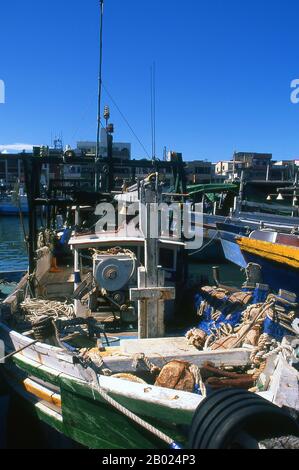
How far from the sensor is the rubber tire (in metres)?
3.24

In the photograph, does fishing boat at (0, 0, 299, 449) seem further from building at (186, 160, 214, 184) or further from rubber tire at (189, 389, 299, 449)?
building at (186, 160, 214, 184)

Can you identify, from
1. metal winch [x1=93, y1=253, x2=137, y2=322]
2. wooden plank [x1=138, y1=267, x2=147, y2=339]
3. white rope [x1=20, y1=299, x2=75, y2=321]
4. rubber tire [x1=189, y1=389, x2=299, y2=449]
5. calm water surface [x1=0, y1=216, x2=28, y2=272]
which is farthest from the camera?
calm water surface [x1=0, y1=216, x2=28, y2=272]

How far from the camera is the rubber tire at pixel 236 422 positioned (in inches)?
127

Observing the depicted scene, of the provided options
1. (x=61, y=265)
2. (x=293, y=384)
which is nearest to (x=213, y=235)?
(x=61, y=265)

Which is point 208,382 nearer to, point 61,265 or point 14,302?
point 14,302

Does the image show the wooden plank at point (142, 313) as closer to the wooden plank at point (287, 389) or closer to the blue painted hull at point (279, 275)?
the wooden plank at point (287, 389)

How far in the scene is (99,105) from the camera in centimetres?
1941

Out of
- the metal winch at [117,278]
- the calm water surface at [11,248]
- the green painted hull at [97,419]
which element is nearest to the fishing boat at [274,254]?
the metal winch at [117,278]

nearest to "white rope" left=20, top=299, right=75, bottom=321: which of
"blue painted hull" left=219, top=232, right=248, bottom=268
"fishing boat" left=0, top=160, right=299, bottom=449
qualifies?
"fishing boat" left=0, top=160, right=299, bottom=449

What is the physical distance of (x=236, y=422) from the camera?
127 inches

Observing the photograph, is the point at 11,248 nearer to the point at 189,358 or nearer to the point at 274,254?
the point at 274,254

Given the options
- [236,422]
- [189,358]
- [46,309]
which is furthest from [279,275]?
[236,422]
